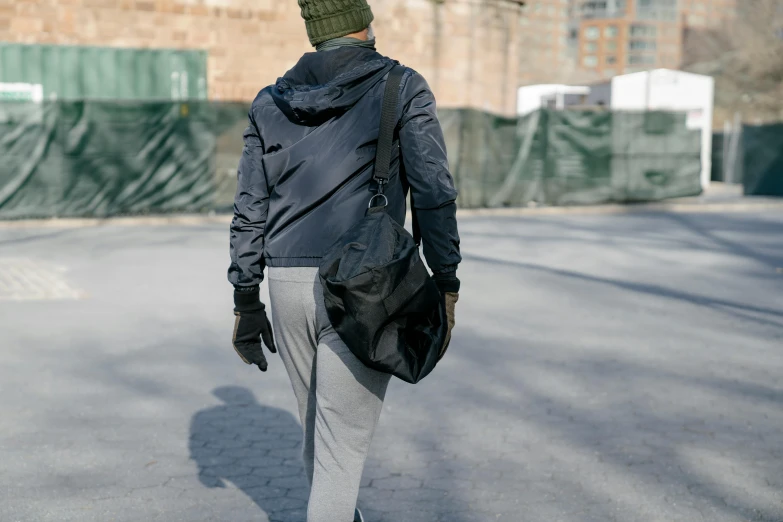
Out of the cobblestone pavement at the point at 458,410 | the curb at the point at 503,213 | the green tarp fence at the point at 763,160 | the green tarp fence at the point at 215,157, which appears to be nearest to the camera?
the cobblestone pavement at the point at 458,410

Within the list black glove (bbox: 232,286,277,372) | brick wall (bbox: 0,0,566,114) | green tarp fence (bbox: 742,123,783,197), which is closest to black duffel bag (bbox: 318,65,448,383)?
black glove (bbox: 232,286,277,372)

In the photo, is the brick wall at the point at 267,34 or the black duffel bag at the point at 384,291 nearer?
the black duffel bag at the point at 384,291

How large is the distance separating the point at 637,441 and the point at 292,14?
19.4 m

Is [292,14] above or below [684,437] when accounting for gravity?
above

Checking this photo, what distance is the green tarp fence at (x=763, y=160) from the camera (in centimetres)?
2716

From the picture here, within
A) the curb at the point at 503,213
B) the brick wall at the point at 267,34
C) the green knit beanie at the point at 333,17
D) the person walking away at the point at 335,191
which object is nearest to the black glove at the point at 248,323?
the person walking away at the point at 335,191

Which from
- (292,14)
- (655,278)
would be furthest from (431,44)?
(655,278)

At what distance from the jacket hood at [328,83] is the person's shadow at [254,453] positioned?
1887 millimetres

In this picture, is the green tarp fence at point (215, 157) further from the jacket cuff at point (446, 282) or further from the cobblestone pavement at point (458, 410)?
the jacket cuff at point (446, 282)

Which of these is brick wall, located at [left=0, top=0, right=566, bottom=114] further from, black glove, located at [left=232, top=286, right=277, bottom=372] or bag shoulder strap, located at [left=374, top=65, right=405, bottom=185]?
bag shoulder strap, located at [left=374, top=65, right=405, bottom=185]

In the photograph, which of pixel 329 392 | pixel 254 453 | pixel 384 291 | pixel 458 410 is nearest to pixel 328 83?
pixel 384 291

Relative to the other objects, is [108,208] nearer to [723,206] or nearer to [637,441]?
[723,206]

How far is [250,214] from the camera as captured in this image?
3.32 metres

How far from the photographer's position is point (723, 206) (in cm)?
2253
